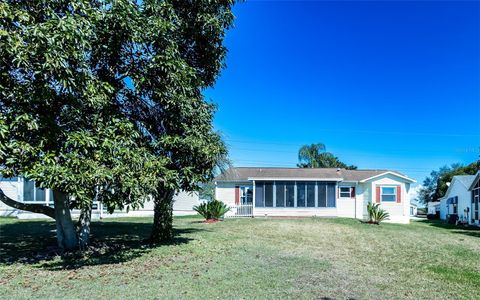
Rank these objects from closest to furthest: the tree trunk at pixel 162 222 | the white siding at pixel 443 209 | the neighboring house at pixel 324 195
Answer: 1. the tree trunk at pixel 162 222
2. the neighboring house at pixel 324 195
3. the white siding at pixel 443 209

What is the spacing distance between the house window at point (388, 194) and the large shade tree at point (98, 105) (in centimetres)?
2015

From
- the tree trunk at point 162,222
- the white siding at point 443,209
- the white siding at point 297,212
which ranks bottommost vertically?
the white siding at point 443,209

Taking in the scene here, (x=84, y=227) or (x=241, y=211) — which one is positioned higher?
(x=84, y=227)

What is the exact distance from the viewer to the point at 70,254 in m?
10.3

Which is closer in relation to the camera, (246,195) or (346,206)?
(346,206)

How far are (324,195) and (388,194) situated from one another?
496 centimetres

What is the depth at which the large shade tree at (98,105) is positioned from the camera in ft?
24.1

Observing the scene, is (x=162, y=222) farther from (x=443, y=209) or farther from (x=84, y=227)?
(x=443, y=209)

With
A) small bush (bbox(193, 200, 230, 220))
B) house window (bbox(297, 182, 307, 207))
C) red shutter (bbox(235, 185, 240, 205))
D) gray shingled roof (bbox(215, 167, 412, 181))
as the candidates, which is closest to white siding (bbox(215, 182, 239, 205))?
red shutter (bbox(235, 185, 240, 205))

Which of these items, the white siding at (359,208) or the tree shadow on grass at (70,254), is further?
the white siding at (359,208)

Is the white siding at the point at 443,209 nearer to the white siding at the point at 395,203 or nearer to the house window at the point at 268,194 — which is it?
the white siding at the point at 395,203

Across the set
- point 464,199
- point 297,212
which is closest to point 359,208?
point 297,212

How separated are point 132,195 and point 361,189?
78.2 ft

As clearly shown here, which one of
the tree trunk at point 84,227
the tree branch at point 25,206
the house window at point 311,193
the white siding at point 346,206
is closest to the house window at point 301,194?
the house window at point 311,193
